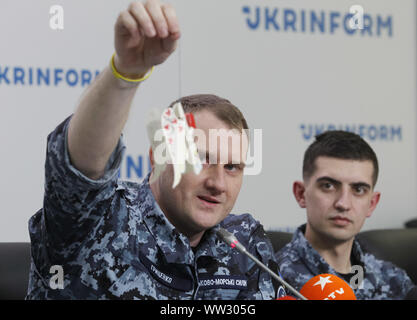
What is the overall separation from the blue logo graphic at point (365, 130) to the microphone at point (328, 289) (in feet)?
4.89

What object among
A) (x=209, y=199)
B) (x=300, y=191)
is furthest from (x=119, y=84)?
(x=300, y=191)

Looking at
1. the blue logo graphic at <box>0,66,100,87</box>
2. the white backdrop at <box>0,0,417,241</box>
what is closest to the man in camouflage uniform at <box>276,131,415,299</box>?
the white backdrop at <box>0,0,417,241</box>

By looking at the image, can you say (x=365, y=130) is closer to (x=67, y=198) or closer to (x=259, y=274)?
(x=259, y=274)

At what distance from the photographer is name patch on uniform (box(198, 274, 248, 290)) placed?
934 mm

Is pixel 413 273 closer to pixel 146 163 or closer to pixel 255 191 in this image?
pixel 255 191

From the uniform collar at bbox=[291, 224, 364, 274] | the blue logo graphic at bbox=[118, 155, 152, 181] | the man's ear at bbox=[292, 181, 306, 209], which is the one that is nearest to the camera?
the uniform collar at bbox=[291, 224, 364, 274]

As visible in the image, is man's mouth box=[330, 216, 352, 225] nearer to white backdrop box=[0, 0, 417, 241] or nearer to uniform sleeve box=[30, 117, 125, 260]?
white backdrop box=[0, 0, 417, 241]

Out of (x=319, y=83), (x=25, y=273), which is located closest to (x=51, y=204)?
(x=25, y=273)

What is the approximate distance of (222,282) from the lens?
3.14 ft

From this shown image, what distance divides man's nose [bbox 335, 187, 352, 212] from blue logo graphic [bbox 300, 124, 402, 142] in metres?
0.68

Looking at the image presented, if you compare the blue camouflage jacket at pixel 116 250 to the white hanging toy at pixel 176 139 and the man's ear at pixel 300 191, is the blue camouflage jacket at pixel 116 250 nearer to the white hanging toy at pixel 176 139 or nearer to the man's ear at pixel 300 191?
the white hanging toy at pixel 176 139

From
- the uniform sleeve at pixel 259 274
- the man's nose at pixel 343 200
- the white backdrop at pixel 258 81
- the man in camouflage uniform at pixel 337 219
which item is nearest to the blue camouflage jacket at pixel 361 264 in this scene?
the man in camouflage uniform at pixel 337 219
